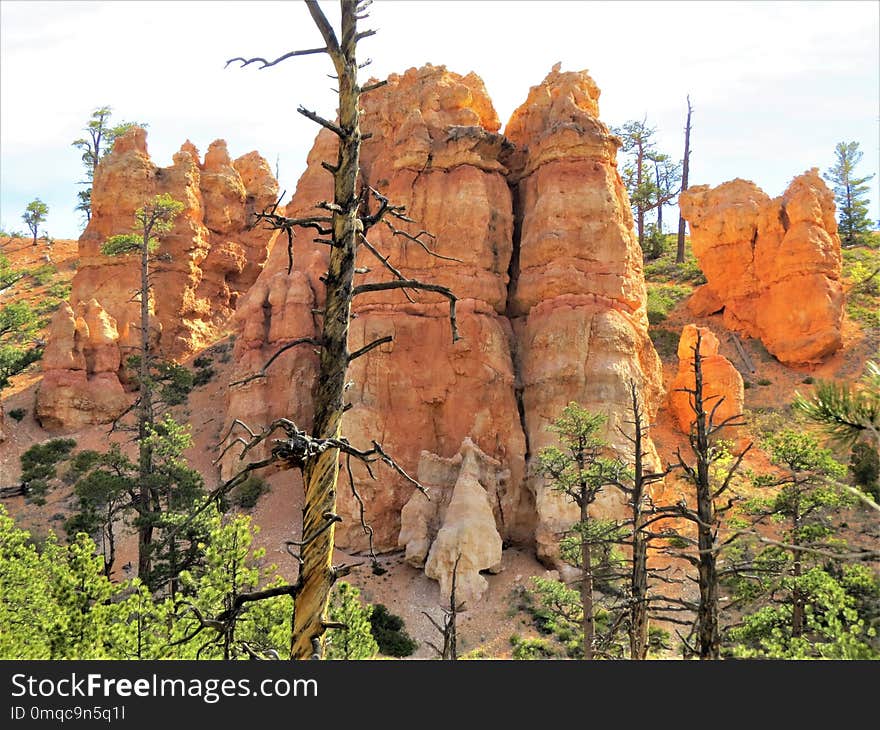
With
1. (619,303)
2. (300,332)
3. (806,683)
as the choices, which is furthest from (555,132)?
(806,683)

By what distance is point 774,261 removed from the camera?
115 feet

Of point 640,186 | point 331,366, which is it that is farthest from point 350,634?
point 640,186

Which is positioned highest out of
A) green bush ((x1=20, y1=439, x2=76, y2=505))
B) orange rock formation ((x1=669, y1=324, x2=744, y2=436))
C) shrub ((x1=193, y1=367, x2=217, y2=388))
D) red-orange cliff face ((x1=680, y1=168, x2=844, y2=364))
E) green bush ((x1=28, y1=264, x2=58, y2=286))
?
green bush ((x1=28, y1=264, x2=58, y2=286))

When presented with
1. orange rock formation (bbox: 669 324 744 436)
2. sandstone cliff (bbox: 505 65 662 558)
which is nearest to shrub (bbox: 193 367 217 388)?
sandstone cliff (bbox: 505 65 662 558)

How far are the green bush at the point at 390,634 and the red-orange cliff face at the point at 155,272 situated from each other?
866 inches

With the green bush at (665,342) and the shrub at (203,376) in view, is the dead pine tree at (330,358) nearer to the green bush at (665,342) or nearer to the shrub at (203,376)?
the green bush at (665,342)

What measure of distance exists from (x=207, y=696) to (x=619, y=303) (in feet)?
81.5

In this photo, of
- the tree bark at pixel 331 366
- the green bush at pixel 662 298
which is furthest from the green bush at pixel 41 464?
the green bush at pixel 662 298

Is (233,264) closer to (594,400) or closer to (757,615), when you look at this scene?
(594,400)

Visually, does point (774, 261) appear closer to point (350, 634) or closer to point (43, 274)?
point (350, 634)

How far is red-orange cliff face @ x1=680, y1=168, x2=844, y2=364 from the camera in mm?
33562

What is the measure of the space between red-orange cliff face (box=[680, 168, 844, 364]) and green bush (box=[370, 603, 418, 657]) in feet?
86.9

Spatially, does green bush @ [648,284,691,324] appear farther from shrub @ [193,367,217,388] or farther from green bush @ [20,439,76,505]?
green bush @ [20,439,76,505]

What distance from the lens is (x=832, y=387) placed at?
526 cm
